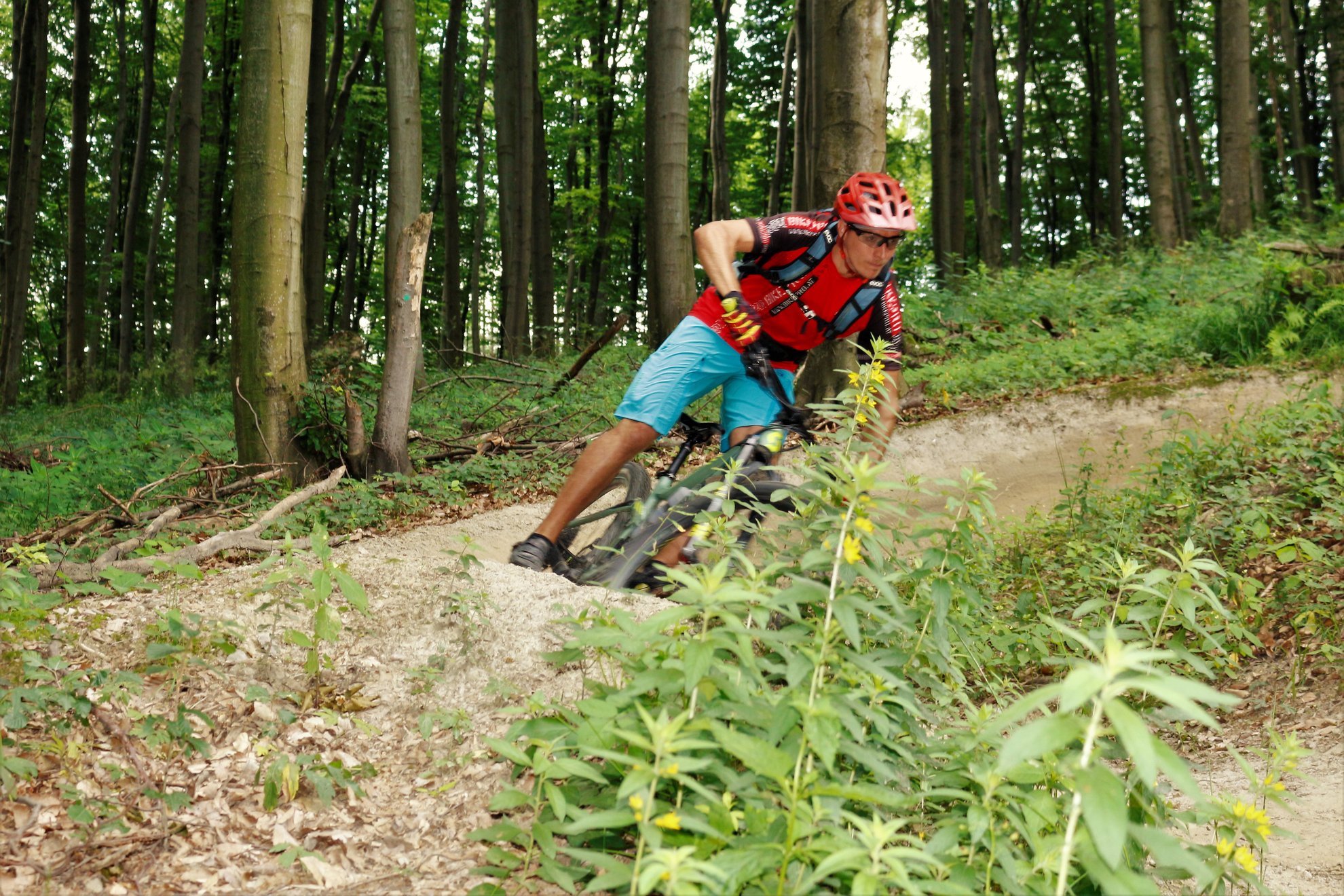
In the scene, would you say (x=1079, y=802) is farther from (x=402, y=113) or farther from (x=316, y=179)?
(x=316, y=179)

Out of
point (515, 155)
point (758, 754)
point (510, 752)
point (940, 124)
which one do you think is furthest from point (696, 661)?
point (940, 124)

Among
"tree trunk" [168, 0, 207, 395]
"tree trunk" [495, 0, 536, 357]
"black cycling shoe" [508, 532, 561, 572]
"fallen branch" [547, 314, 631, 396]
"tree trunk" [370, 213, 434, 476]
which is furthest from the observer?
"tree trunk" [495, 0, 536, 357]

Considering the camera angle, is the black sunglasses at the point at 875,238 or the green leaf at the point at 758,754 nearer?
the green leaf at the point at 758,754

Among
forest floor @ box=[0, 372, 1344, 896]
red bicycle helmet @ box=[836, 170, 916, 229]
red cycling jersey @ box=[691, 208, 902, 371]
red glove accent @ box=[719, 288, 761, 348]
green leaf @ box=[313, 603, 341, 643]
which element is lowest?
forest floor @ box=[0, 372, 1344, 896]

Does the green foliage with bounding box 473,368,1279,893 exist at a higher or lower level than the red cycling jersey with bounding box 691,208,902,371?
lower

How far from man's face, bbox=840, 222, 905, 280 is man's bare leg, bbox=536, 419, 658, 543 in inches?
52.5

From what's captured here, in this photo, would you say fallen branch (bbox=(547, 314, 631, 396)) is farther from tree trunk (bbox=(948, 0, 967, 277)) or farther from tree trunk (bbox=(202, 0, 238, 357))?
tree trunk (bbox=(202, 0, 238, 357))

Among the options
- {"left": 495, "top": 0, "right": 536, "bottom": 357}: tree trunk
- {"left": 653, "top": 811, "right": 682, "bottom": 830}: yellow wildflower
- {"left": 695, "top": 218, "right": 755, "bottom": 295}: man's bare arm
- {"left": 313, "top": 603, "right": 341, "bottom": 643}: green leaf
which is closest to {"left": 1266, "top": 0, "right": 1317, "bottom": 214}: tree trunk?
{"left": 495, "top": 0, "right": 536, "bottom": 357}: tree trunk

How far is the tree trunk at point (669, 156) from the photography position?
9.93m

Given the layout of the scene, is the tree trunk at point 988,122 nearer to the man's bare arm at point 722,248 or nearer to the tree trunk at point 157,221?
the man's bare arm at point 722,248

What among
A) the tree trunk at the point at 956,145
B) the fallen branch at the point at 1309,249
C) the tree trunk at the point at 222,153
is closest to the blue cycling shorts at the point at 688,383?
the fallen branch at the point at 1309,249

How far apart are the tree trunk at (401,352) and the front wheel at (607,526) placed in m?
2.56

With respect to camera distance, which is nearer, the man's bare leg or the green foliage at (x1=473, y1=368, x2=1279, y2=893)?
the green foliage at (x1=473, y1=368, x2=1279, y2=893)

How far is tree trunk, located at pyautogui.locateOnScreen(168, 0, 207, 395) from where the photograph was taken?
608 inches
